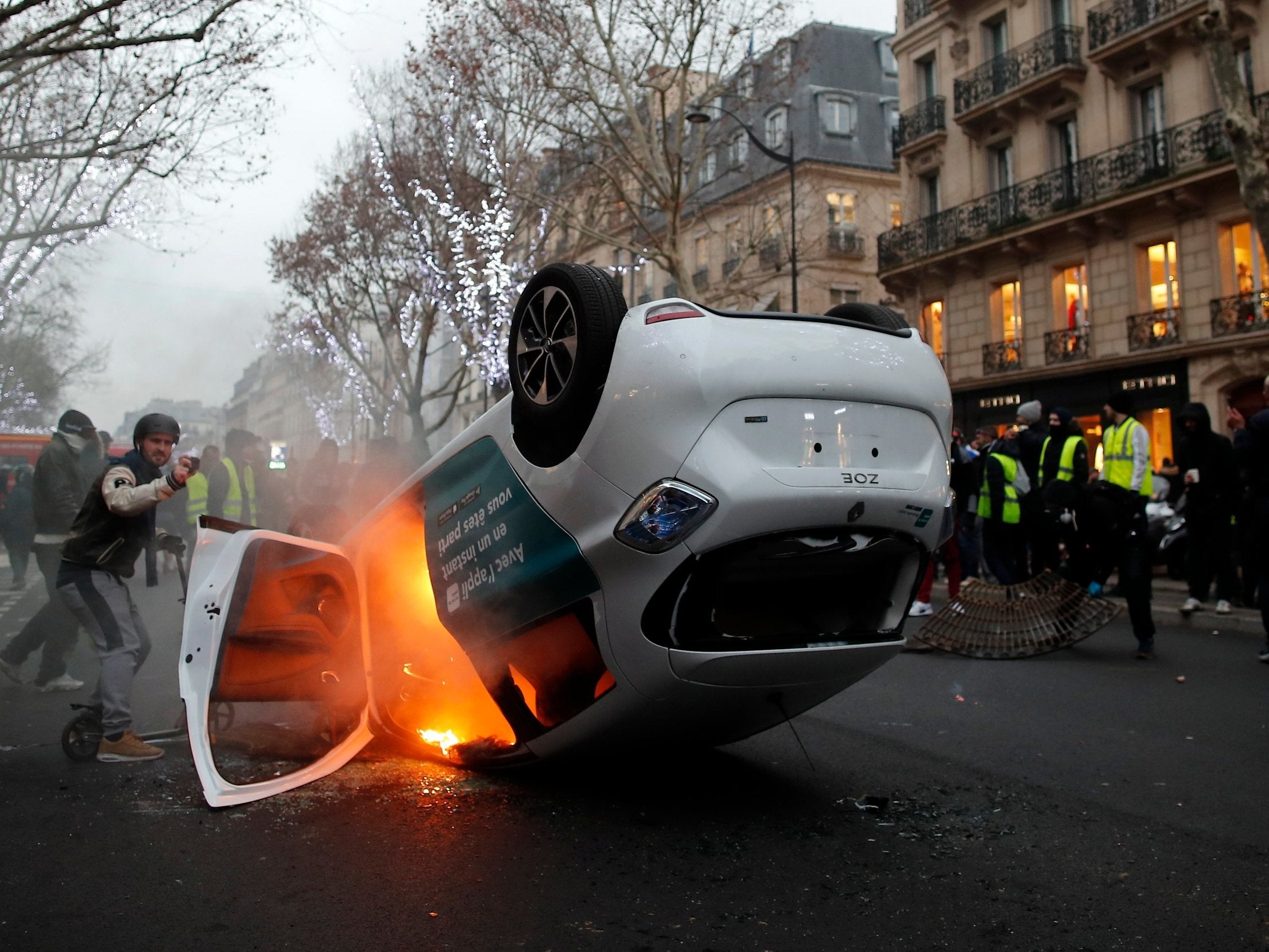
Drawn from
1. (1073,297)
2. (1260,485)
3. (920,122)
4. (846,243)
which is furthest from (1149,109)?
(1260,485)

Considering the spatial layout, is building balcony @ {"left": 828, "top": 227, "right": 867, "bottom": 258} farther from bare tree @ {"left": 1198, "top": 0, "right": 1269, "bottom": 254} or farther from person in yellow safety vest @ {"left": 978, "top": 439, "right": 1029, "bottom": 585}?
person in yellow safety vest @ {"left": 978, "top": 439, "right": 1029, "bottom": 585}

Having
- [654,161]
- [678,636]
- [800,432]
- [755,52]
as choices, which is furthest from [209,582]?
[755,52]

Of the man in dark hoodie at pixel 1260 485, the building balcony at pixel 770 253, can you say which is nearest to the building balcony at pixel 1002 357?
the building balcony at pixel 770 253

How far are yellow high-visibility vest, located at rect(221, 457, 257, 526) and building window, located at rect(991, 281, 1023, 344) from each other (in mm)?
20414

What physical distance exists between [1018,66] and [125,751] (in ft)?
87.8

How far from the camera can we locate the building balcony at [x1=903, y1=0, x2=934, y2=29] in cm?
2994

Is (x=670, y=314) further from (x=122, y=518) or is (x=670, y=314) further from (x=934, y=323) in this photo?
(x=934, y=323)

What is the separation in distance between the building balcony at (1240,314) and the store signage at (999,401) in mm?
5175

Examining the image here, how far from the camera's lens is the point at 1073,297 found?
25.6m

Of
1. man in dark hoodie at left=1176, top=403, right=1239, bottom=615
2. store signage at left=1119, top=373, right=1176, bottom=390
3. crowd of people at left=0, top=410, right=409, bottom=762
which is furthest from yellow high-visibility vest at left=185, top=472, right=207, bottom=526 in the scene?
store signage at left=1119, top=373, right=1176, bottom=390

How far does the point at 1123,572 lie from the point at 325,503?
5573mm

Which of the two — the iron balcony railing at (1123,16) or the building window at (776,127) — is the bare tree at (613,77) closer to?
the iron balcony railing at (1123,16)

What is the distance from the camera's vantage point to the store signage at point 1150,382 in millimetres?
22875

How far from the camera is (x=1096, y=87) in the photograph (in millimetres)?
24781
